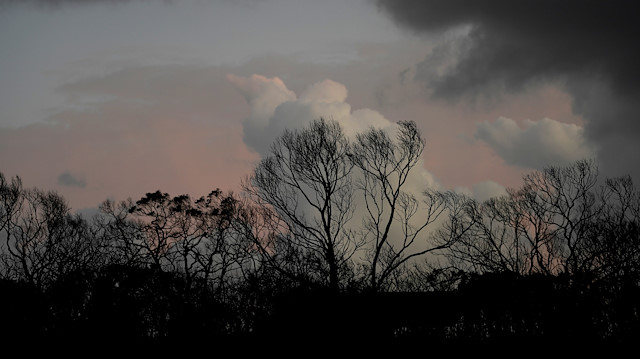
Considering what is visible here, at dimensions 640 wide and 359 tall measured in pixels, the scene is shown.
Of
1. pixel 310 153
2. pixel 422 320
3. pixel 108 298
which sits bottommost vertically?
pixel 422 320

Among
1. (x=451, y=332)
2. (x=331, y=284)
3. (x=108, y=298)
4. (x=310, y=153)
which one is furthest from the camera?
(x=310, y=153)

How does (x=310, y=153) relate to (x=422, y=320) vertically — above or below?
above

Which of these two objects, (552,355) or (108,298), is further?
(108,298)

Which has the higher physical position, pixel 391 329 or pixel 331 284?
pixel 331 284

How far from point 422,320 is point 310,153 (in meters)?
13.1

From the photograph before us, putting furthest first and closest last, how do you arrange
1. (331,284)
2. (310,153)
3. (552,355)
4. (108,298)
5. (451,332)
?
(310,153) < (331,284) < (108,298) < (451,332) < (552,355)

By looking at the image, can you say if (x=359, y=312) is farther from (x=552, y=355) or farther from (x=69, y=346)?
(x=69, y=346)

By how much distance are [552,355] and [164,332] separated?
1581 centimetres

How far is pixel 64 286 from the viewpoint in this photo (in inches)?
981

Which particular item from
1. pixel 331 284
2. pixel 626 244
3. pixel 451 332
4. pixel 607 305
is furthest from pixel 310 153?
pixel 626 244

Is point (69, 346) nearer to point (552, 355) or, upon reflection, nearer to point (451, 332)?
point (451, 332)

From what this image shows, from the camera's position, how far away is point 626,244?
3322cm

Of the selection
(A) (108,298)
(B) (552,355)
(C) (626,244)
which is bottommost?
(B) (552,355)

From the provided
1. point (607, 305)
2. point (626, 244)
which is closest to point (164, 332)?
point (607, 305)
